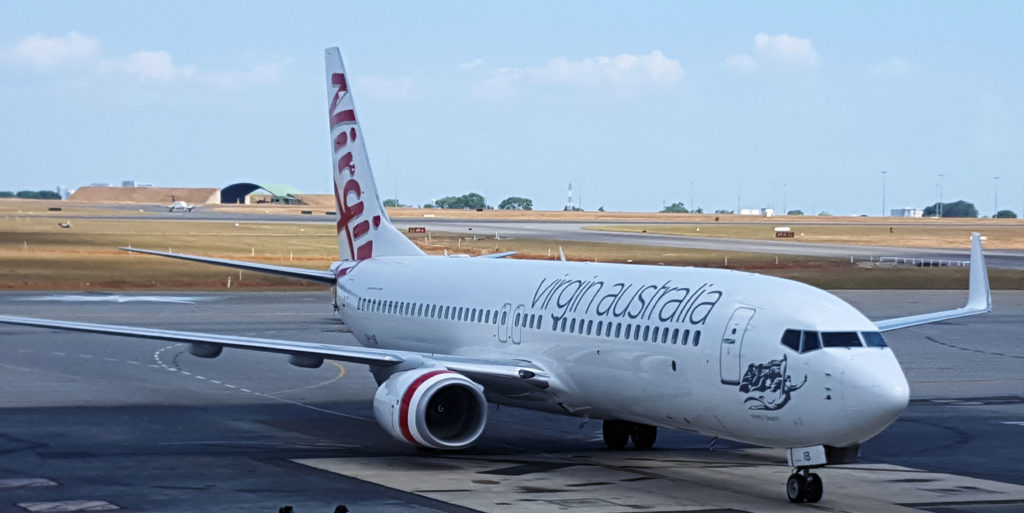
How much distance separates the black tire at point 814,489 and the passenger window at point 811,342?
7.09 ft

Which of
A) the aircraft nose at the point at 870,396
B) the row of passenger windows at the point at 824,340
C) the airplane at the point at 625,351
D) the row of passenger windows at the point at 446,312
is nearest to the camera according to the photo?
the aircraft nose at the point at 870,396

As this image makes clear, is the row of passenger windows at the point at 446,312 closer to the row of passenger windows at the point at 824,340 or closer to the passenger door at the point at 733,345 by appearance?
the passenger door at the point at 733,345

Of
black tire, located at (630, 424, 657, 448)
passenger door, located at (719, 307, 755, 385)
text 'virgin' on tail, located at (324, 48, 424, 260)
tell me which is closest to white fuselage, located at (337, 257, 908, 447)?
passenger door, located at (719, 307, 755, 385)

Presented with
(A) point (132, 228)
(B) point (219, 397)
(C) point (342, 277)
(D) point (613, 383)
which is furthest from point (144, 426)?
(A) point (132, 228)

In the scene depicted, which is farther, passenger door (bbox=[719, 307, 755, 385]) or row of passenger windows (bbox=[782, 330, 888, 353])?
passenger door (bbox=[719, 307, 755, 385])

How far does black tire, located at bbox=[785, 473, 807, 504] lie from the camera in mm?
22297

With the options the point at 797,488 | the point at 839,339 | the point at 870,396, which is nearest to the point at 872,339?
the point at 839,339

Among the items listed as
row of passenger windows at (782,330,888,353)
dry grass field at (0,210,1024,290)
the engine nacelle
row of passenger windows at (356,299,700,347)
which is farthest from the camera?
dry grass field at (0,210,1024,290)

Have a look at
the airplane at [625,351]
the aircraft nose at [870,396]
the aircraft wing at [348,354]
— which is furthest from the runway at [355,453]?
the aircraft nose at [870,396]

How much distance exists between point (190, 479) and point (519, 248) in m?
85.3

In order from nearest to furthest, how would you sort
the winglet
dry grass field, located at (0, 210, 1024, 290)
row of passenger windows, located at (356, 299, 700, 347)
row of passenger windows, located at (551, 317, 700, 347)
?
1. row of passenger windows, located at (551, 317, 700, 347)
2. row of passenger windows, located at (356, 299, 700, 347)
3. the winglet
4. dry grass field, located at (0, 210, 1024, 290)

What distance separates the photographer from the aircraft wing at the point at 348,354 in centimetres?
2673

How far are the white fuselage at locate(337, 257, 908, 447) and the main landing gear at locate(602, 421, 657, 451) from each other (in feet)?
4.93

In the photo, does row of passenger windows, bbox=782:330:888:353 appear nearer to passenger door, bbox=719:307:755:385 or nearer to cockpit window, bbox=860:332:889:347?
cockpit window, bbox=860:332:889:347
